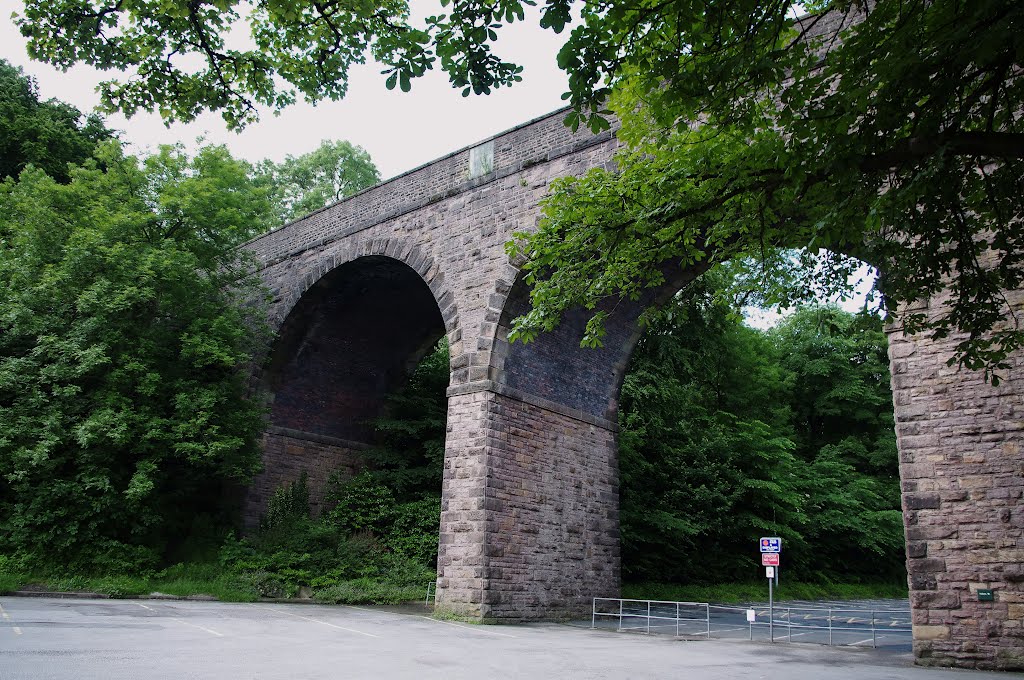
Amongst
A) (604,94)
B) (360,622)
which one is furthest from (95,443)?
(604,94)

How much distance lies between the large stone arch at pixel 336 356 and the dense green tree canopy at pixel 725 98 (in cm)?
→ 883

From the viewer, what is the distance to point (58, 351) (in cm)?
1359

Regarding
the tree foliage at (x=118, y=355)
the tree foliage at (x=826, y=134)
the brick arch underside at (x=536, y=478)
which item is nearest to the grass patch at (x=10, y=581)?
the tree foliage at (x=118, y=355)

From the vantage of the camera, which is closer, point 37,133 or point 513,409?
point 513,409

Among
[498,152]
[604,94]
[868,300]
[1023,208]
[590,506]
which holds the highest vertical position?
[498,152]

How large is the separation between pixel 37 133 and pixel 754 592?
2338 cm

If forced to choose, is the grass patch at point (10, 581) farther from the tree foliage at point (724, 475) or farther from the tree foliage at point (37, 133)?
the tree foliage at point (724, 475)

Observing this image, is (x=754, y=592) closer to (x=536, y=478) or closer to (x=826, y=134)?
(x=536, y=478)

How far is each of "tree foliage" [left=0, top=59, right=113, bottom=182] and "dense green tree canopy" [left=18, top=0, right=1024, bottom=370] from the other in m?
14.9

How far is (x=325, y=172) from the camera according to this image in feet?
105

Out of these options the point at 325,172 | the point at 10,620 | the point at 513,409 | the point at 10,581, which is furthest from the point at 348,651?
the point at 325,172

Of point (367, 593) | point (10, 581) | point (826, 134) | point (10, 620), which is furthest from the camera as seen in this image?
point (367, 593)

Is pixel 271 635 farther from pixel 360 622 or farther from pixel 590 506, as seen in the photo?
pixel 590 506

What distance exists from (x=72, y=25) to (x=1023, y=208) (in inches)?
293
